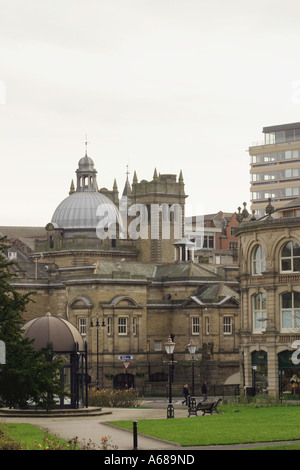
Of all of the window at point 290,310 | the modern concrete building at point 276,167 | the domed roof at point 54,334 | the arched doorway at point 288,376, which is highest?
the modern concrete building at point 276,167

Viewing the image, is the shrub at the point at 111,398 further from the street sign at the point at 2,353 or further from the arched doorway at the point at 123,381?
the arched doorway at the point at 123,381

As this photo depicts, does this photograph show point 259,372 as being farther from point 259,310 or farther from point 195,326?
point 195,326

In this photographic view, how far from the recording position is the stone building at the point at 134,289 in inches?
4257

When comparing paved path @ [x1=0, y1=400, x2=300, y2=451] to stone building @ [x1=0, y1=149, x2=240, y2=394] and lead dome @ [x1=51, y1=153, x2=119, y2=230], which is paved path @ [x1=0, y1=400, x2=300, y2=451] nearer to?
stone building @ [x1=0, y1=149, x2=240, y2=394]

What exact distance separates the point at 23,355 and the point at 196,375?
65413mm

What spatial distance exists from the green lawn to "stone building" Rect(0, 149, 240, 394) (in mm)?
41033

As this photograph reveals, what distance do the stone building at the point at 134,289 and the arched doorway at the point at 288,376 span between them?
29255 mm

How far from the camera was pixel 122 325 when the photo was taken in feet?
359

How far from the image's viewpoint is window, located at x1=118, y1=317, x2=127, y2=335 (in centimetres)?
10900

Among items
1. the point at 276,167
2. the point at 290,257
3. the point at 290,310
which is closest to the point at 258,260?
the point at 290,257

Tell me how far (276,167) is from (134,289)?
85.9m

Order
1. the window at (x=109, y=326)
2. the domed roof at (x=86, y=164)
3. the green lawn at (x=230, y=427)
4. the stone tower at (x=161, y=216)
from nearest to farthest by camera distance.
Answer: the green lawn at (x=230, y=427) → the window at (x=109, y=326) → the stone tower at (x=161, y=216) → the domed roof at (x=86, y=164)

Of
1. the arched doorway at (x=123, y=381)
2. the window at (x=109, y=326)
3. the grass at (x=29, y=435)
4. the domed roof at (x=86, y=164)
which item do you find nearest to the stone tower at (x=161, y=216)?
the domed roof at (x=86, y=164)

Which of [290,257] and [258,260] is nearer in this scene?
[290,257]
